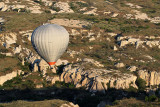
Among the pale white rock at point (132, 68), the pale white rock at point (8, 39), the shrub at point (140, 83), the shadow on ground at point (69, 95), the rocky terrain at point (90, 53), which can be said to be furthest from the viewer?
the pale white rock at point (8, 39)

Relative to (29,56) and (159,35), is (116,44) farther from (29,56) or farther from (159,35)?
(29,56)

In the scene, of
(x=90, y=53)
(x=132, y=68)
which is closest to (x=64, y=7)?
(x=90, y=53)

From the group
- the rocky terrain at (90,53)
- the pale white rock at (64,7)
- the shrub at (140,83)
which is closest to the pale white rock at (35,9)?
the rocky terrain at (90,53)

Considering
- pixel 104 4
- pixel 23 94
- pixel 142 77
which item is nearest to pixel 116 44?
pixel 142 77

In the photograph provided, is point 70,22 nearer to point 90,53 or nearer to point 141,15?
point 90,53

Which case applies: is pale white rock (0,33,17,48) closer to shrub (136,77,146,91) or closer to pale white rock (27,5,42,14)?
shrub (136,77,146,91)

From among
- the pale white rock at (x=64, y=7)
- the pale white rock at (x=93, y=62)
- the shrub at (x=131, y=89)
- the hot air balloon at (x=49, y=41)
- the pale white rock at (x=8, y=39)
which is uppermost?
the hot air balloon at (x=49, y=41)

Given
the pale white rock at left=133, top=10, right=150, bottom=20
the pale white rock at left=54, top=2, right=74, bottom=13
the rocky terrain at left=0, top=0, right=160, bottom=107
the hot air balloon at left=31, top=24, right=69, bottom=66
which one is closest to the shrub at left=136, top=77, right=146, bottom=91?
the rocky terrain at left=0, top=0, right=160, bottom=107

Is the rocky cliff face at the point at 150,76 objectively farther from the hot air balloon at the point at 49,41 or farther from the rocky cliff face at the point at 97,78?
the hot air balloon at the point at 49,41
